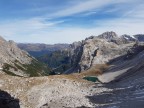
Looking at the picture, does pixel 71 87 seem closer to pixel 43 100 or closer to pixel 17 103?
pixel 43 100

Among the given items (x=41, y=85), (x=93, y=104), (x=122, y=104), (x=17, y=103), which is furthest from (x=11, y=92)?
(x=122, y=104)

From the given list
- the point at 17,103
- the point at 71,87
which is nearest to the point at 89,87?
the point at 71,87

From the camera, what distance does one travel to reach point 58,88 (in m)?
86.6

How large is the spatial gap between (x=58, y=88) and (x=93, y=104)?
16339mm

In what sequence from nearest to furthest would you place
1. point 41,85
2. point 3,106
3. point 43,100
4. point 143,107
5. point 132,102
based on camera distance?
point 143,107
point 132,102
point 3,106
point 43,100
point 41,85

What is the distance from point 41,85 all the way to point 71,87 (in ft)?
31.6

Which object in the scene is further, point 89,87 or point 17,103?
point 89,87

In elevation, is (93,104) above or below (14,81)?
below

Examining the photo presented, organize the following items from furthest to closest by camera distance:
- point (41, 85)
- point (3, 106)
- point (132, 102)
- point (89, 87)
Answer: point (89, 87) < point (41, 85) < point (3, 106) < point (132, 102)

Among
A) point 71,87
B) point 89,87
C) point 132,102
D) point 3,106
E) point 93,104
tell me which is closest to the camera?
point 132,102

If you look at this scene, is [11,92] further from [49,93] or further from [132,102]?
[132,102]

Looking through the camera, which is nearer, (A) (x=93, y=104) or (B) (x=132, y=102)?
(B) (x=132, y=102)

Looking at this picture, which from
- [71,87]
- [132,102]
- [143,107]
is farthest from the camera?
[71,87]

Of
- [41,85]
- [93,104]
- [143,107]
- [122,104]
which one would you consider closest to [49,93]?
[41,85]
